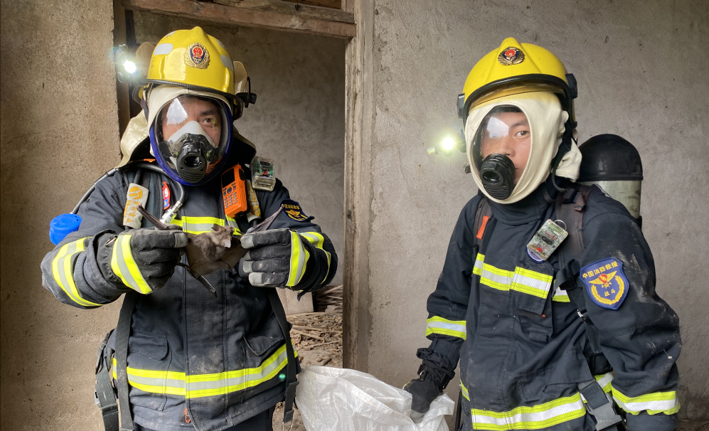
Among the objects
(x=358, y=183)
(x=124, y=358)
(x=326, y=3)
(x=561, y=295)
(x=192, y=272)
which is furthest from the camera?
(x=326, y=3)

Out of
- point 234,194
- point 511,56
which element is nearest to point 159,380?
point 234,194

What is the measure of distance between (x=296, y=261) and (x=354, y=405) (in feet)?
2.81

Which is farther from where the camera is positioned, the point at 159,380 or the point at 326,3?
the point at 326,3

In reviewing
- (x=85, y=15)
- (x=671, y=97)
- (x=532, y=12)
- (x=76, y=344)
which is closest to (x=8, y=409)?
(x=76, y=344)

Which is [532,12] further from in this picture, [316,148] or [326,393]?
[316,148]

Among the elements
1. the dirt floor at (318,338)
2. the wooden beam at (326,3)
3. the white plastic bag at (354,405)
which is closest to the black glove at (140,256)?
the white plastic bag at (354,405)

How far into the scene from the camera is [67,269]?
1371 mm

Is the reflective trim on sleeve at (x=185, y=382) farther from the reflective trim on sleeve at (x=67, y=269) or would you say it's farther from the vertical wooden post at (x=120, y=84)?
the vertical wooden post at (x=120, y=84)

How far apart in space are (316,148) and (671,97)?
15.8 feet

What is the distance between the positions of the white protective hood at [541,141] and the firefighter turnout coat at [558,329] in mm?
90

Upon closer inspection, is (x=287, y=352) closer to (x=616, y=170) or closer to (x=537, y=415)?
(x=537, y=415)

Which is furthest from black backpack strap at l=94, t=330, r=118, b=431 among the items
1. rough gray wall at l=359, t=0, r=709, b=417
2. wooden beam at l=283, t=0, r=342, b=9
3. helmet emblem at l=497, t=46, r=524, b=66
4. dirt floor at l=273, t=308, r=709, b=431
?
wooden beam at l=283, t=0, r=342, b=9

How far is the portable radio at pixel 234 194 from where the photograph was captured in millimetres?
1710

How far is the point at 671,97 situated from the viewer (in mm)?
3619
